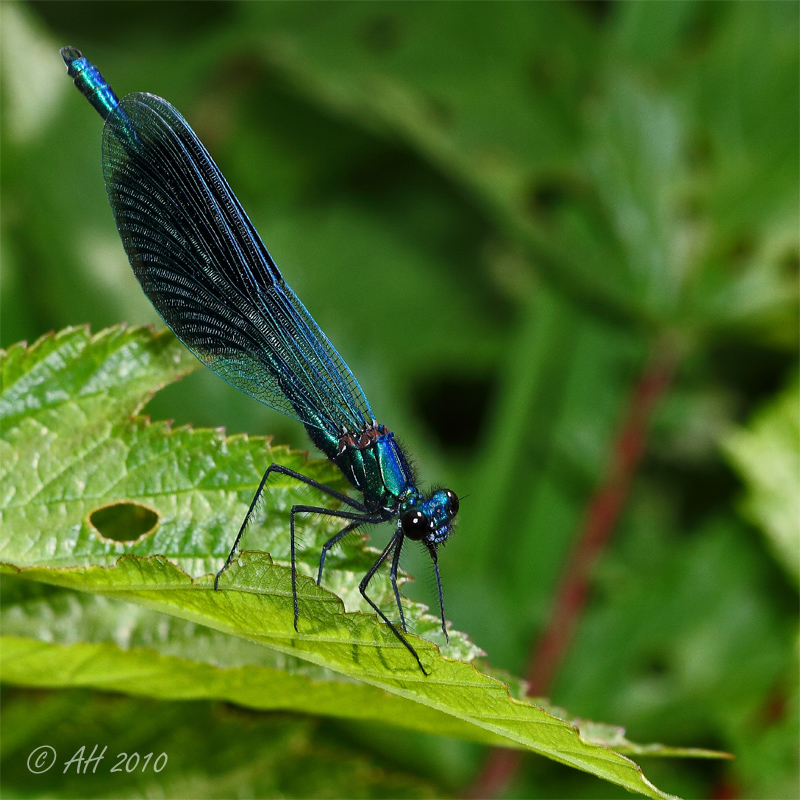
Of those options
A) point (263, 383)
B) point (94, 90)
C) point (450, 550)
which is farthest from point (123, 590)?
point (450, 550)

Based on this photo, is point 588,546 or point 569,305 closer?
point 588,546

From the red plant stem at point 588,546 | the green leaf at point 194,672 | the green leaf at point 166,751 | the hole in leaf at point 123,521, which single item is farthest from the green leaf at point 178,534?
the red plant stem at point 588,546

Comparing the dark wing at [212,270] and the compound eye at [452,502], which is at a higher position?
the dark wing at [212,270]

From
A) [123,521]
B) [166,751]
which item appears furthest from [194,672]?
[166,751]

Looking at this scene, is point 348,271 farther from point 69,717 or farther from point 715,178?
point 69,717

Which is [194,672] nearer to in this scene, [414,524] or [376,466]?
[414,524]

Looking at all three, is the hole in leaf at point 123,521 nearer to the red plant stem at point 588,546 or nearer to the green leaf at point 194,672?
the green leaf at point 194,672

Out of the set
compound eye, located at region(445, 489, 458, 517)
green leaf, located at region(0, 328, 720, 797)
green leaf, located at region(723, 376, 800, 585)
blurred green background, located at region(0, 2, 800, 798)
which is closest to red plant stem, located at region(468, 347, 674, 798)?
blurred green background, located at region(0, 2, 800, 798)
